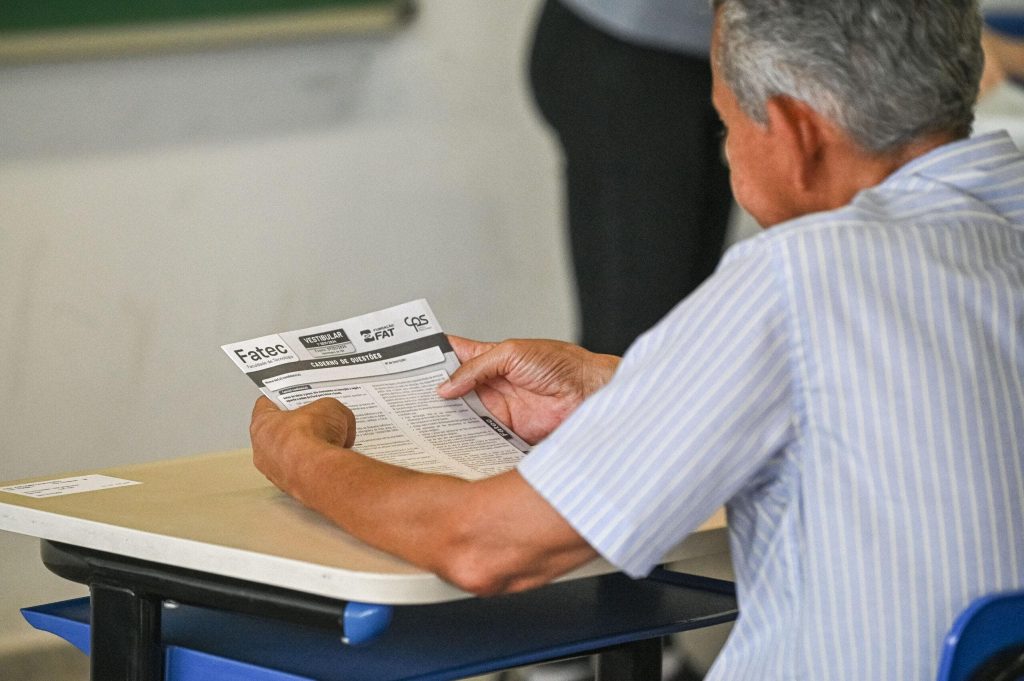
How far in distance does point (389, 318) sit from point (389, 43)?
1559 millimetres

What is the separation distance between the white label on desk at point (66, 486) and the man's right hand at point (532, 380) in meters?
0.38

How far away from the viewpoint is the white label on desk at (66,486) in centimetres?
126

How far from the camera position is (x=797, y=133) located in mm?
1079

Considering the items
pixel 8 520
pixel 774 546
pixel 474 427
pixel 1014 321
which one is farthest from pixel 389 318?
pixel 1014 321

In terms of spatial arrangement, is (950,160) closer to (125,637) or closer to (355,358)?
(355,358)

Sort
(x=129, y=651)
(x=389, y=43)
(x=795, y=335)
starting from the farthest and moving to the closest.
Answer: (x=389, y=43) < (x=129, y=651) < (x=795, y=335)

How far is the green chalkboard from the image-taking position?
247 cm

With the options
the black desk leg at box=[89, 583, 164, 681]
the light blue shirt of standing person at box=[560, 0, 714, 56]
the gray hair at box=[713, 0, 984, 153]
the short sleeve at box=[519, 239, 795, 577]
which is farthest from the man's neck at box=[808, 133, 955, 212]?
the light blue shirt of standing person at box=[560, 0, 714, 56]

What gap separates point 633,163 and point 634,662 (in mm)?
1247

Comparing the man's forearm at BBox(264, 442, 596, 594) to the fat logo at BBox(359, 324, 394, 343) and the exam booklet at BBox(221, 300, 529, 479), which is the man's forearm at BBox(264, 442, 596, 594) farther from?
the fat logo at BBox(359, 324, 394, 343)

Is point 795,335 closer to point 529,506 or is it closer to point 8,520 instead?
point 529,506

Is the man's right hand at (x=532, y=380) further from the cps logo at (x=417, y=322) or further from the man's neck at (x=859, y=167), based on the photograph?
the man's neck at (x=859, y=167)

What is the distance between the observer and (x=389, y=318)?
4.56 ft

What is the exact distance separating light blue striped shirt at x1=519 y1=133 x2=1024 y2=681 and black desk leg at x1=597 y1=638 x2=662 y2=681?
42cm
